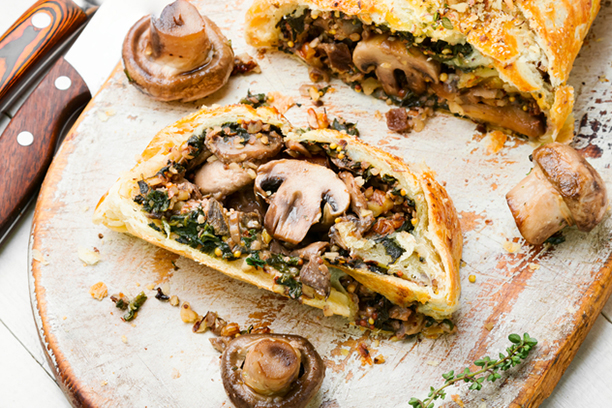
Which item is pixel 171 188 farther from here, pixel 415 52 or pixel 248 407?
pixel 415 52

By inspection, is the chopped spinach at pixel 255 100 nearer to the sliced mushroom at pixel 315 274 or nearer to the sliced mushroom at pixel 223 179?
the sliced mushroom at pixel 223 179

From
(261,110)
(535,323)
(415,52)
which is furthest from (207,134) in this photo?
(535,323)

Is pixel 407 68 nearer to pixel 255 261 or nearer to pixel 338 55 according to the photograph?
pixel 338 55

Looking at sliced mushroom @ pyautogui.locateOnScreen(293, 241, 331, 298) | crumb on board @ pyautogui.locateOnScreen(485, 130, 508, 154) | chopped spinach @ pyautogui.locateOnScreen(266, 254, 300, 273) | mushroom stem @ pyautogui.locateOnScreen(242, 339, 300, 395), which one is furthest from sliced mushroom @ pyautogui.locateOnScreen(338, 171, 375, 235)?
crumb on board @ pyautogui.locateOnScreen(485, 130, 508, 154)

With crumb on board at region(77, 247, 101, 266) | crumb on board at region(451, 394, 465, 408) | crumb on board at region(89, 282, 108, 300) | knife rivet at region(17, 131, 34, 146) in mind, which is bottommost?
crumb on board at region(451, 394, 465, 408)

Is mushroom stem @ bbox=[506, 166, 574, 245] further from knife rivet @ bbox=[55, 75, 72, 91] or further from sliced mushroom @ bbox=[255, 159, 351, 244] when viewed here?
knife rivet @ bbox=[55, 75, 72, 91]

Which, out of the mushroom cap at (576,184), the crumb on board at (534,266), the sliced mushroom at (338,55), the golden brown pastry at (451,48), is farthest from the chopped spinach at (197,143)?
the crumb on board at (534,266)
